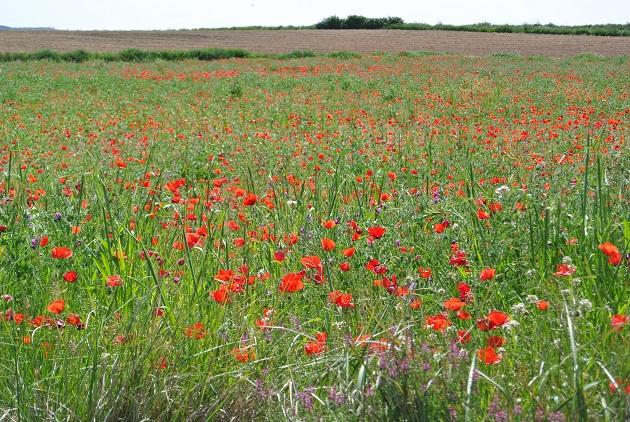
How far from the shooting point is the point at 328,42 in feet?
150

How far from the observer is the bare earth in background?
3966 cm

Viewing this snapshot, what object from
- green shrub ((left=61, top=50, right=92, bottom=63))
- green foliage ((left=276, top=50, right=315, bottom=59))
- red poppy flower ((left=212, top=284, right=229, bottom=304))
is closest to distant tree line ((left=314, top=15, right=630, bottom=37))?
green foliage ((left=276, top=50, right=315, bottom=59))

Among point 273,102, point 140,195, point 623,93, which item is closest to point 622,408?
point 140,195

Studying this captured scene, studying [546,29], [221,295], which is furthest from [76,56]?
[546,29]

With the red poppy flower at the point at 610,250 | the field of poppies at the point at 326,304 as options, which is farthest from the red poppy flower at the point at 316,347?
the red poppy flower at the point at 610,250

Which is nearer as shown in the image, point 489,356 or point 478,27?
point 489,356

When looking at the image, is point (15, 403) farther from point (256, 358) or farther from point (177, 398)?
point (256, 358)

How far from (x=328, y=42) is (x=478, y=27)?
15.0m

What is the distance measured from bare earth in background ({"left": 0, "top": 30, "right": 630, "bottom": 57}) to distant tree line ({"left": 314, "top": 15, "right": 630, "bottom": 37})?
16.8 feet

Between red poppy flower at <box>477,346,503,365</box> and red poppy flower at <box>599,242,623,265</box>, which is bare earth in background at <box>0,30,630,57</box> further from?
red poppy flower at <box>477,346,503,365</box>

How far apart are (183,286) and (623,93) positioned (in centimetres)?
1321

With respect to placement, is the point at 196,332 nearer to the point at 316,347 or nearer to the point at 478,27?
the point at 316,347

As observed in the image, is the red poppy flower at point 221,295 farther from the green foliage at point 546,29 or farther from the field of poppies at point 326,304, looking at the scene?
the green foliage at point 546,29

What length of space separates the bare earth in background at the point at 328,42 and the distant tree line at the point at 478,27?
5.13 m
